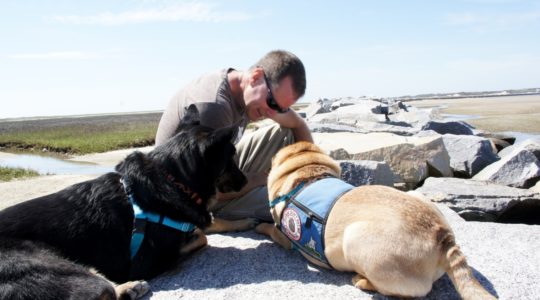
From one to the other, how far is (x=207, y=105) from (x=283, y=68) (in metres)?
0.87

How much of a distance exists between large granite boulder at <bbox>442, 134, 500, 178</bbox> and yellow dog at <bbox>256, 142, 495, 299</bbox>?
6221mm

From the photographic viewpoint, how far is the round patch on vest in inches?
141

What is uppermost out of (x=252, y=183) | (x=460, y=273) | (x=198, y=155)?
(x=198, y=155)

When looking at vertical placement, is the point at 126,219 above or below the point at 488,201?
above

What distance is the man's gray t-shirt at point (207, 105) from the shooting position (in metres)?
4.23

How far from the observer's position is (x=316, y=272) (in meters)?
3.62

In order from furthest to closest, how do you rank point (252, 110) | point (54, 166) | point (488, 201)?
point (54, 166) → point (488, 201) → point (252, 110)

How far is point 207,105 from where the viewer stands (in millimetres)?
4246

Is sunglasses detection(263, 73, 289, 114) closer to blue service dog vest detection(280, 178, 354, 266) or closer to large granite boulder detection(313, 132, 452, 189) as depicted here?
blue service dog vest detection(280, 178, 354, 266)

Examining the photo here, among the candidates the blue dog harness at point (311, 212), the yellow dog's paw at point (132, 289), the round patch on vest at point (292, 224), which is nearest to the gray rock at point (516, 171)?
the blue dog harness at point (311, 212)

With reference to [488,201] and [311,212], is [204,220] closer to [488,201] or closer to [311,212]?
[311,212]

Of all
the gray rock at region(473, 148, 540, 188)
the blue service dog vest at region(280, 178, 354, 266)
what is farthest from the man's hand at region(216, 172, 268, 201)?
the gray rock at region(473, 148, 540, 188)

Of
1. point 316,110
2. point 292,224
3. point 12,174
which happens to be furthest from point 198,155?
point 316,110

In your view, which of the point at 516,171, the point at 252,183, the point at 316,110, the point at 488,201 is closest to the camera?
the point at 252,183
